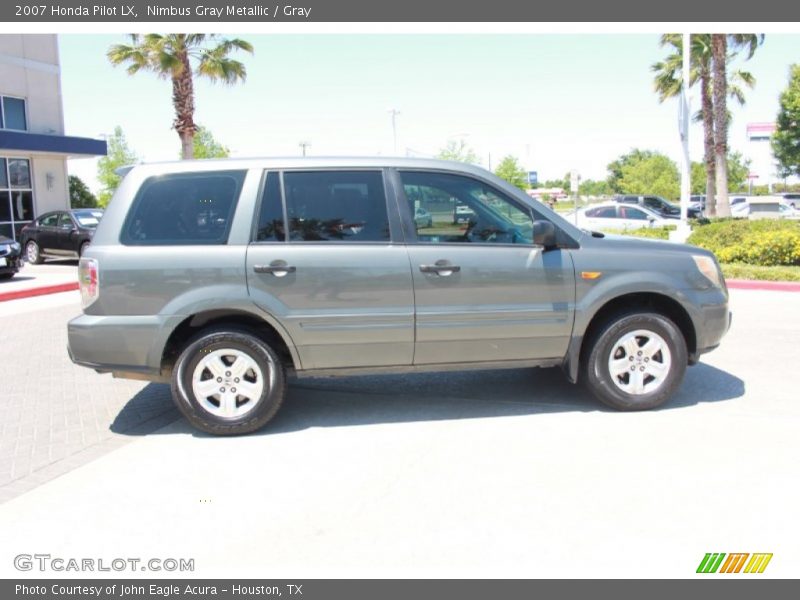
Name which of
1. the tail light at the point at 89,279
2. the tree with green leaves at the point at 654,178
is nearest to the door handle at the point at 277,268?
the tail light at the point at 89,279

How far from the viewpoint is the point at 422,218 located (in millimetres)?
5137

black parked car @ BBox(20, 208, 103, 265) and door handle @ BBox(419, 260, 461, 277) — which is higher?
black parked car @ BBox(20, 208, 103, 265)

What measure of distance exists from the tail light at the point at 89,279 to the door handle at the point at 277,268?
3.57ft

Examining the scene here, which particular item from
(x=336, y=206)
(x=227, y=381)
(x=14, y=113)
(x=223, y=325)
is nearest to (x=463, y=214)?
(x=336, y=206)

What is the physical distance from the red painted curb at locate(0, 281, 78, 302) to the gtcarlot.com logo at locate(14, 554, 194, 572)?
10.8 meters

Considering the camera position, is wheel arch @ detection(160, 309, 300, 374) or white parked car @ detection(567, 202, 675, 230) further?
white parked car @ detection(567, 202, 675, 230)

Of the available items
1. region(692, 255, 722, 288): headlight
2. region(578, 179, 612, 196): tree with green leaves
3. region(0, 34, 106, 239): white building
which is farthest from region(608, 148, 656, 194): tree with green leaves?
region(692, 255, 722, 288): headlight

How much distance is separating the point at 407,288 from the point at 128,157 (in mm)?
52272

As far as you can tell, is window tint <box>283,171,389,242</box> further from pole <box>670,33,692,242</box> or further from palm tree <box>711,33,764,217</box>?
palm tree <box>711,33,764,217</box>

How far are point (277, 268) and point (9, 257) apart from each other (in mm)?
12833

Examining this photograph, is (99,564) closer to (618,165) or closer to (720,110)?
(720,110)

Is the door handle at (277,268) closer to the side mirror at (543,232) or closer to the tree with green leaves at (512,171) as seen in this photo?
the side mirror at (543,232)

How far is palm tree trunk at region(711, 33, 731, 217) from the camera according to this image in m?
22.6

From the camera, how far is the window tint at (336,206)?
5043 mm
